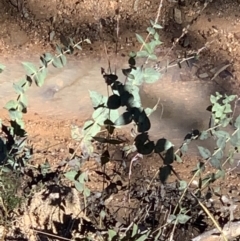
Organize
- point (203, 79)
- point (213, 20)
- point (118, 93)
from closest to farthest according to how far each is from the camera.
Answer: point (118, 93), point (203, 79), point (213, 20)

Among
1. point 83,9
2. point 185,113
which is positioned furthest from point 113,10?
point 185,113

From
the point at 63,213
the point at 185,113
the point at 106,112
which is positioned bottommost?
the point at 185,113

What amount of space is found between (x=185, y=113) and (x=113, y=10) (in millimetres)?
1026

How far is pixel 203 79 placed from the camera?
13.3 feet

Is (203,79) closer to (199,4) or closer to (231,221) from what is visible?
(199,4)

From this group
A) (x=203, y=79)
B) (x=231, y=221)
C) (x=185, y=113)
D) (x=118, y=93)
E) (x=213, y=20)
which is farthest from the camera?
(x=213, y=20)

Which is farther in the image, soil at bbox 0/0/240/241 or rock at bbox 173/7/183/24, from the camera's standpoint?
rock at bbox 173/7/183/24

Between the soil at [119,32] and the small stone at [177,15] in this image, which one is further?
the small stone at [177,15]

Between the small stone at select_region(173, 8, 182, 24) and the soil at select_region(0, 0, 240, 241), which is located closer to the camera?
the soil at select_region(0, 0, 240, 241)

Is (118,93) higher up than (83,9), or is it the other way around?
(118,93)

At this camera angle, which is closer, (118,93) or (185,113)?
(118,93)

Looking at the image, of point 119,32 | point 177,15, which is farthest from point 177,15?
point 119,32

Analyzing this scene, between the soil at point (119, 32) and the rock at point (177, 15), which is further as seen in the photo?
the rock at point (177, 15)

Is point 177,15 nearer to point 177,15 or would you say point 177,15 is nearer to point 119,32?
point 177,15
